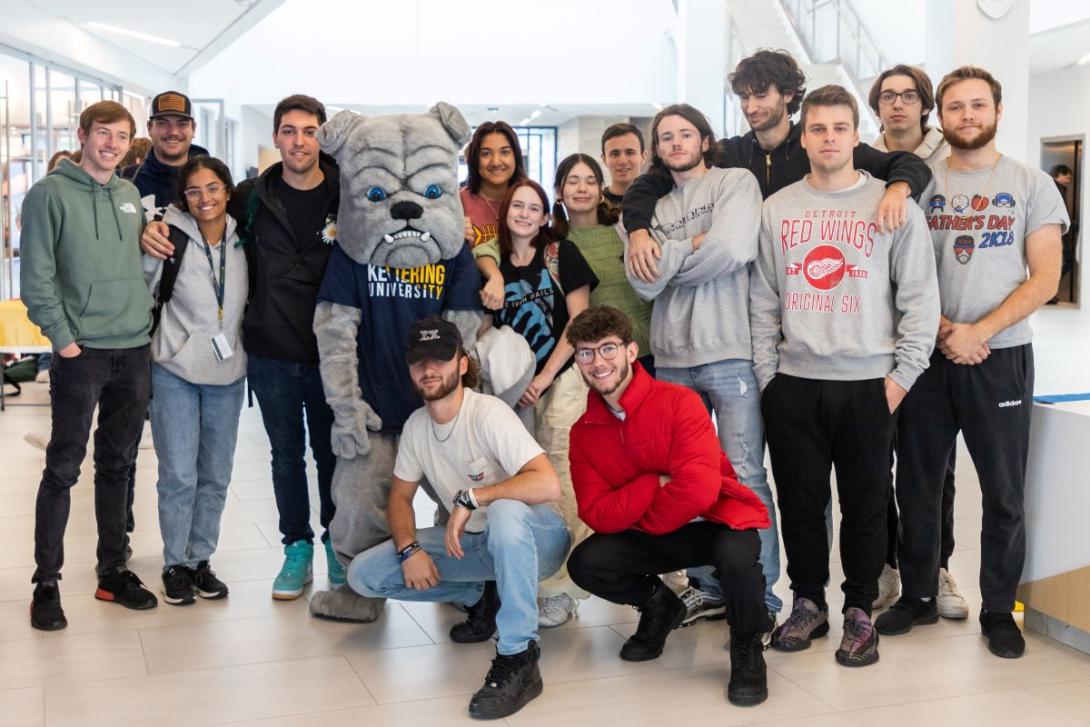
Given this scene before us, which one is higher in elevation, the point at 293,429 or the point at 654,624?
the point at 293,429

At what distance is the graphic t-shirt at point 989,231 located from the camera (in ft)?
10.9

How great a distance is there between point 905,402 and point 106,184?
251 cm

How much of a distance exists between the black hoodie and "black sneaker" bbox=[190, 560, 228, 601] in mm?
1822

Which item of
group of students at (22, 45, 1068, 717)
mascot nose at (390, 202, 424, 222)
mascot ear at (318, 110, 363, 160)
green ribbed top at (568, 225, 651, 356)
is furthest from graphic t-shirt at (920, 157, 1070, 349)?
mascot ear at (318, 110, 363, 160)

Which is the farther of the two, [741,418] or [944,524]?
[944,524]

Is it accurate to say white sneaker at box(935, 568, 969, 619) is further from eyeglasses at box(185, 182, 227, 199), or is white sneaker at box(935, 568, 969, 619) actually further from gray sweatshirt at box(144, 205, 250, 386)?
eyeglasses at box(185, 182, 227, 199)

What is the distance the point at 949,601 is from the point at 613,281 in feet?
4.80

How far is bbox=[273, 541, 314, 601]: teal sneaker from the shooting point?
3.96 m

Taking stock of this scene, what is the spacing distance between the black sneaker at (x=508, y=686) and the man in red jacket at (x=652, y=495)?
31 cm

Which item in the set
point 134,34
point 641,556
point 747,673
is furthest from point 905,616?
point 134,34

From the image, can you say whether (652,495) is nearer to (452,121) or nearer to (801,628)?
(801,628)

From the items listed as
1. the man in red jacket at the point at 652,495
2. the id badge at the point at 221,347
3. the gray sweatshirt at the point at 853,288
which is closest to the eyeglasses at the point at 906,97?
the gray sweatshirt at the point at 853,288

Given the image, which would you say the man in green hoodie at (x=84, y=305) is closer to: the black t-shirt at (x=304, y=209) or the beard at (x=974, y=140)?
the black t-shirt at (x=304, y=209)

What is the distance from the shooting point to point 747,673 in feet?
10.1
